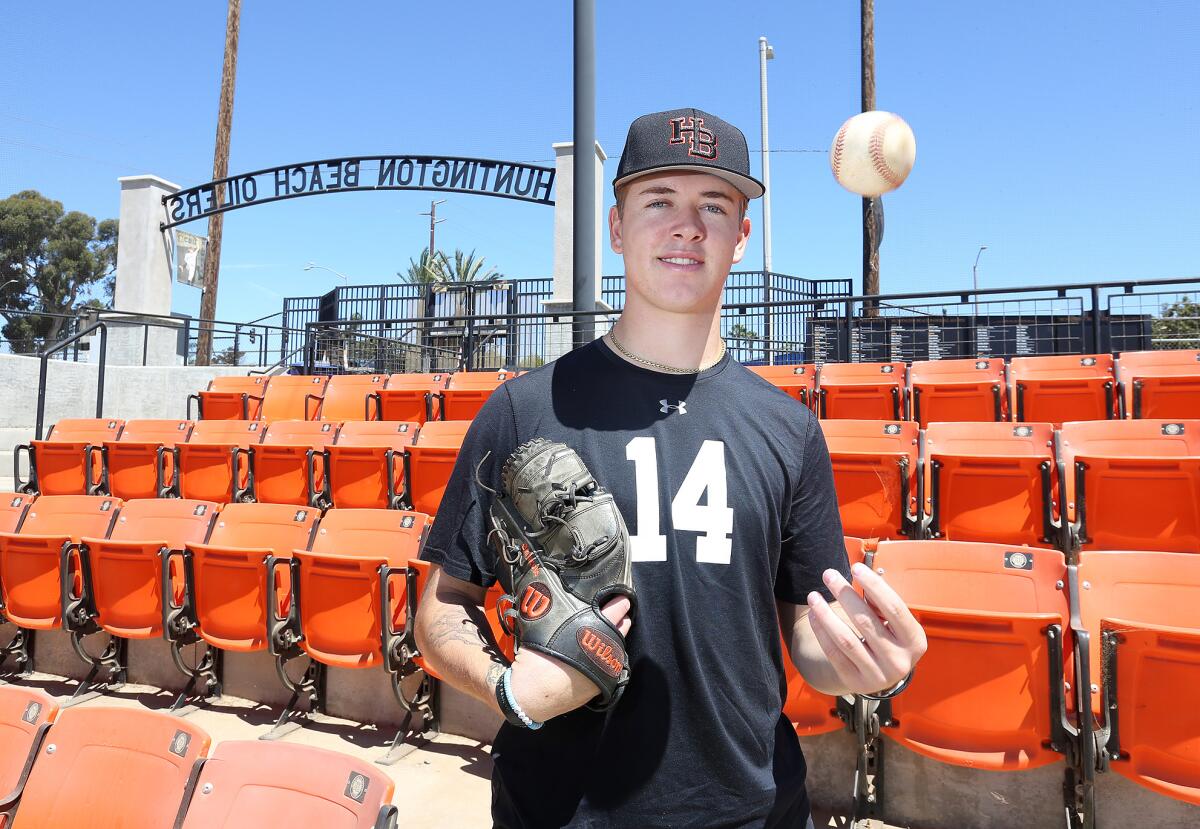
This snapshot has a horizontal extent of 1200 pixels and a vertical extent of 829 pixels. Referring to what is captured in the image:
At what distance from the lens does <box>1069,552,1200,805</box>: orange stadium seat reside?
2.64 metres

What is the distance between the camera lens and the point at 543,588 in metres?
1.12

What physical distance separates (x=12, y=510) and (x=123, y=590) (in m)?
1.70

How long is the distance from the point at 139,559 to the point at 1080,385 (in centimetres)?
731

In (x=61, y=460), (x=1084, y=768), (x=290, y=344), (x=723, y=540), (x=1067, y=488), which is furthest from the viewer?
(x=290, y=344)

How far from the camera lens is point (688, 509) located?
1303 millimetres

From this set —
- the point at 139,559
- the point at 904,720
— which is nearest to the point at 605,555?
the point at 904,720

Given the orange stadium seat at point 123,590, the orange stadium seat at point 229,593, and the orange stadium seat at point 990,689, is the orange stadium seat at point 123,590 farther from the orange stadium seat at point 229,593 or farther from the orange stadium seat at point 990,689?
the orange stadium seat at point 990,689

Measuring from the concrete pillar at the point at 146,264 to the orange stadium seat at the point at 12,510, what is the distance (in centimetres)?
760

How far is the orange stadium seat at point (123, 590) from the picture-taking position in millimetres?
4844

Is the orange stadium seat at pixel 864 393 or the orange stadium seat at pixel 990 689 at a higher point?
the orange stadium seat at pixel 864 393

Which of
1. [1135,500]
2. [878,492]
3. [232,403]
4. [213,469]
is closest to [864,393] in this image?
[878,492]

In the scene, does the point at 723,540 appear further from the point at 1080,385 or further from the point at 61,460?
the point at 61,460

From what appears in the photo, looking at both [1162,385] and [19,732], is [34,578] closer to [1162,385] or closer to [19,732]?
[19,732]

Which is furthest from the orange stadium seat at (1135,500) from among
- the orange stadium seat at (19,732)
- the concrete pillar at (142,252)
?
the concrete pillar at (142,252)
